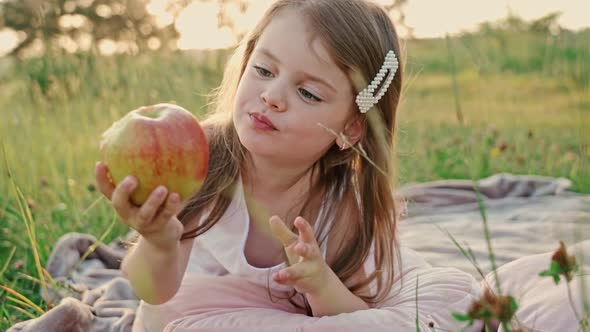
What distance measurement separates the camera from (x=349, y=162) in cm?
239

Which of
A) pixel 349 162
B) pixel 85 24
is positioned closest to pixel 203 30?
pixel 349 162

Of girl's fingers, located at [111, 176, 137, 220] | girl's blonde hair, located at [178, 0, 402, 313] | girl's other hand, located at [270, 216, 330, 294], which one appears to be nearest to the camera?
girl's fingers, located at [111, 176, 137, 220]

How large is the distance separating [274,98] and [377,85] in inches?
17.4

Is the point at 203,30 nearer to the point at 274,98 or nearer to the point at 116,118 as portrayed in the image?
the point at 116,118

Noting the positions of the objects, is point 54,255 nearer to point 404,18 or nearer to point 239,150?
point 239,150

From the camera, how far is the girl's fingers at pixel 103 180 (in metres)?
1.42

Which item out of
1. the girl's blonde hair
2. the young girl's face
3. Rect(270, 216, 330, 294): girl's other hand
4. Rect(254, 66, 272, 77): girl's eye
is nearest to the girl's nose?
the young girl's face

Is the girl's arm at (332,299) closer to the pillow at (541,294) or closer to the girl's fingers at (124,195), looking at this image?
the pillow at (541,294)

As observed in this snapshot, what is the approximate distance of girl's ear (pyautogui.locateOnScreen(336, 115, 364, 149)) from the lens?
221cm

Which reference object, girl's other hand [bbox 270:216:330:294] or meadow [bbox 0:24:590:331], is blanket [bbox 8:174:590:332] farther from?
girl's other hand [bbox 270:216:330:294]

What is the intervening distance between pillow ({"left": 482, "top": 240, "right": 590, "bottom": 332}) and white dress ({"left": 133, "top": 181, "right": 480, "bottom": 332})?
121mm

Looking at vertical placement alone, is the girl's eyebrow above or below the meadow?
above

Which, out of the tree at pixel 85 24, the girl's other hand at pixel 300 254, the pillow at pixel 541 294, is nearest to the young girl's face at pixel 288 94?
the girl's other hand at pixel 300 254

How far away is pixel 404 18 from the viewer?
147cm
